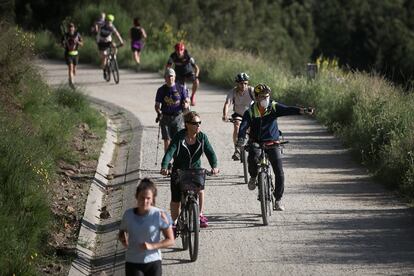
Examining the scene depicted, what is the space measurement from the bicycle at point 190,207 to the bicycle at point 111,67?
16289 millimetres

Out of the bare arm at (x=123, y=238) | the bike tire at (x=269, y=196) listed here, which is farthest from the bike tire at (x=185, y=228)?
the bare arm at (x=123, y=238)

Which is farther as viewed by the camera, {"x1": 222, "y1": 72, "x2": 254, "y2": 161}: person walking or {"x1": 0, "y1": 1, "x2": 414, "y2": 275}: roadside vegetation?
{"x1": 222, "y1": 72, "x2": 254, "y2": 161}: person walking

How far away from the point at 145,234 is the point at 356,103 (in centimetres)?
1210

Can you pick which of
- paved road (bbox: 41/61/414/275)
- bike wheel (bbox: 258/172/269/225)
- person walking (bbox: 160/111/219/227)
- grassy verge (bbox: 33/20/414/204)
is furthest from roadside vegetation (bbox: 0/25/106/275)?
grassy verge (bbox: 33/20/414/204)

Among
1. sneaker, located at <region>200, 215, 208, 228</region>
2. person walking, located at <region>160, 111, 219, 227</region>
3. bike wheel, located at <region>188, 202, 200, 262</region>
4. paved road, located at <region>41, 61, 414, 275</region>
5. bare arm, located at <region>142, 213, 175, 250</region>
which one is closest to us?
bare arm, located at <region>142, 213, 175, 250</region>

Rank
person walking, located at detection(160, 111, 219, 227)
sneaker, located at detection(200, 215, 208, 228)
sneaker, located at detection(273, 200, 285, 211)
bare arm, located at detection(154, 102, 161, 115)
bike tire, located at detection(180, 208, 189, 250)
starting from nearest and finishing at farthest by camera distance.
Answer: bike tire, located at detection(180, 208, 189, 250) → person walking, located at detection(160, 111, 219, 227) → sneaker, located at detection(200, 215, 208, 228) → sneaker, located at detection(273, 200, 285, 211) → bare arm, located at detection(154, 102, 161, 115)

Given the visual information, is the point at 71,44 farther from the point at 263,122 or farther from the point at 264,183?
the point at 264,183

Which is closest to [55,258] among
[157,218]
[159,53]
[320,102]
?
[157,218]

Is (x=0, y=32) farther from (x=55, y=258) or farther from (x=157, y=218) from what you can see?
(x=157, y=218)

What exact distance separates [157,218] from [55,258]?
9.18ft

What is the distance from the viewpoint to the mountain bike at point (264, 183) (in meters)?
12.0

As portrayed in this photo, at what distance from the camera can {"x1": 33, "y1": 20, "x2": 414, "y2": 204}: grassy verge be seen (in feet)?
48.1

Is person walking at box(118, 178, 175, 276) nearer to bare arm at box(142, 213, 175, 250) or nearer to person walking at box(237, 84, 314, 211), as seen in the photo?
bare arm at box(142, 213, 175, 250)

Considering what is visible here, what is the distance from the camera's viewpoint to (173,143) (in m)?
11.0
